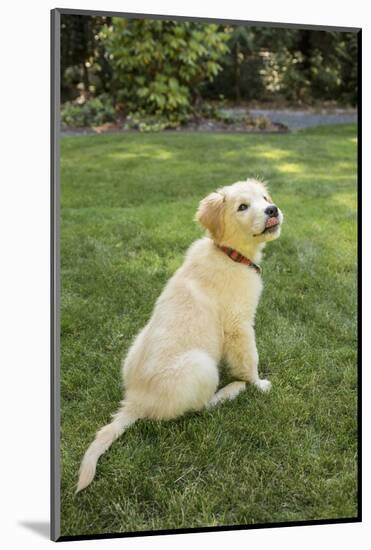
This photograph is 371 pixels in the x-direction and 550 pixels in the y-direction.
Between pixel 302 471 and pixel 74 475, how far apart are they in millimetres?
905

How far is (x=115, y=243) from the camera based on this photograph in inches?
119

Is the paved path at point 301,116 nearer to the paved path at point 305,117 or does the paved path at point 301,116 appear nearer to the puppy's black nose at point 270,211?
the paved path at point 305,117

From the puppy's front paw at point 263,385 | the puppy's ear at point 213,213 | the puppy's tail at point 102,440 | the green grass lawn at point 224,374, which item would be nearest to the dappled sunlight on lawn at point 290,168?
the green grass lawn at point 224,374

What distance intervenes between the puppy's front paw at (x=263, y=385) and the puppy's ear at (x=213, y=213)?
2.05 ft

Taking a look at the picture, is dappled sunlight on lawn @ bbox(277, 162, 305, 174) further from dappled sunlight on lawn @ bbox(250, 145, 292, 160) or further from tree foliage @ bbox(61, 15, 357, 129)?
tree foliage @ bbox(61, 15, 357, 129)

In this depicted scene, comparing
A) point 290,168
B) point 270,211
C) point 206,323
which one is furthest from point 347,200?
point 206,323

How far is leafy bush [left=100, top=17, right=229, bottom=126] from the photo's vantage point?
9.29 ft

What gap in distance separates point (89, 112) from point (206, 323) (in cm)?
96

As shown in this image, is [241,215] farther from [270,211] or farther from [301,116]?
[301,116]

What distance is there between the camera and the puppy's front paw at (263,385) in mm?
2910

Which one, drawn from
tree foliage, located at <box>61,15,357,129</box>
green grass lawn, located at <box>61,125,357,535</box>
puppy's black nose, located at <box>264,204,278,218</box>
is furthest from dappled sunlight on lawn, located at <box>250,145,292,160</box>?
puppy's black nose, located at <box>264,204,278,218</box>

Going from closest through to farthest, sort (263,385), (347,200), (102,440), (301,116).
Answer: (102,440)
(263,385)
(301,116)
(347,200)

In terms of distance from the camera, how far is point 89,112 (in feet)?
9.25

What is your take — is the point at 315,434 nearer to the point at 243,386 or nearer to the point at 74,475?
the point at 243,386
